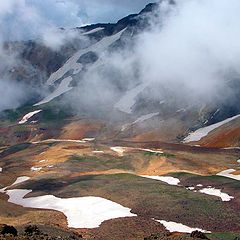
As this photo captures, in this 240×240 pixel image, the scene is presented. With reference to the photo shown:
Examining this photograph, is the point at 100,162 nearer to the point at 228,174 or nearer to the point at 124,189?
the point at 228,174

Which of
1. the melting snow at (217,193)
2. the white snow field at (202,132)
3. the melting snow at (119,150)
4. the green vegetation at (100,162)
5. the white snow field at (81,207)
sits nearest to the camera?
the white snow field at (81,207)

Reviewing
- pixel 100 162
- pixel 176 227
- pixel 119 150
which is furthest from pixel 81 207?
pixel 119 150

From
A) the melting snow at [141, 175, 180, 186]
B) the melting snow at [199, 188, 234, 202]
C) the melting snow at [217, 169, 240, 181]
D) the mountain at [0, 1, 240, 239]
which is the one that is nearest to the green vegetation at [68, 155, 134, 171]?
the mountain at [0, 1, 240, 239]

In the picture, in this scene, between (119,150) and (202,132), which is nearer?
(119,150)

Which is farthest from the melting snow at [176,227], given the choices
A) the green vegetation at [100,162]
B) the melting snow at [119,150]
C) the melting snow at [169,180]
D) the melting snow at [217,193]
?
the melting snow at [119,150]

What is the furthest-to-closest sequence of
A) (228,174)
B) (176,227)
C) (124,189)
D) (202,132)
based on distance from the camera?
(202,132)
(228,174)
(124,189)
(176,227)

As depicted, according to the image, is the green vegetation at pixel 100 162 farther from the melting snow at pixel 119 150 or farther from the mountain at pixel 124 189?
the melting snow at pixel 119 150

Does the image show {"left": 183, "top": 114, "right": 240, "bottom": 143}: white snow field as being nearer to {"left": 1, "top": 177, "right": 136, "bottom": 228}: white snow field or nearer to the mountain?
the mountain

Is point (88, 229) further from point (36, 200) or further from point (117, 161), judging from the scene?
point (117, 161)
